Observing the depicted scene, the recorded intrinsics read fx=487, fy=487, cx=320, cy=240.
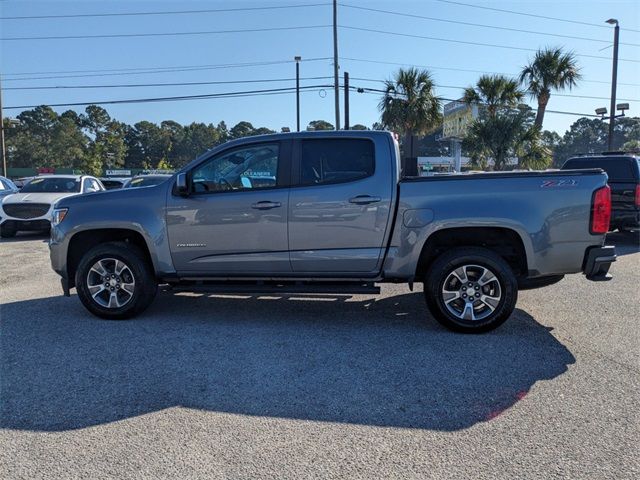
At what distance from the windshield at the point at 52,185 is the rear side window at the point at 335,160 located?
11067mm

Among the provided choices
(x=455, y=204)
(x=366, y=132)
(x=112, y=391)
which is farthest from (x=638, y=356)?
(x=112, y=391)

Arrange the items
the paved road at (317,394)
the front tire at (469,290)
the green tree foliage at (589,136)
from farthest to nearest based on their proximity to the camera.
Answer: the green tree foliage at (589,136) < the front tire at (469,290) < the paved road at (317,394)

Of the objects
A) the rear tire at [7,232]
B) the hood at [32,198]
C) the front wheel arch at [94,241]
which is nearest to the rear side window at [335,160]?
the front wheel arch at [94,241]

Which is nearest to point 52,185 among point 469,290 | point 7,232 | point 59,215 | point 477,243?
point 7,232

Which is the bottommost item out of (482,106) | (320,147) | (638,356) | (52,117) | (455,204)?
(638,356)

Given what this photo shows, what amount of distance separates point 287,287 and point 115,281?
1950 mm

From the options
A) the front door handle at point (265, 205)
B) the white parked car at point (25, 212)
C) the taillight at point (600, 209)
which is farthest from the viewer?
the white parked car at point (25, 212)

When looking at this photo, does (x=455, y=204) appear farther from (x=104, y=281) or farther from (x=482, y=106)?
(x=482, y=106)

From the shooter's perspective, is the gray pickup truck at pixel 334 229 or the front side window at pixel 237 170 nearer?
the gray pickup truck at pixel 334 229

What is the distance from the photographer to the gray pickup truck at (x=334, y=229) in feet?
15.5

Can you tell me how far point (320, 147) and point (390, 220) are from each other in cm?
111

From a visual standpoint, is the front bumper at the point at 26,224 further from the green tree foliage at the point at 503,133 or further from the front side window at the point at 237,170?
the green tree foliage at the point at 503,133

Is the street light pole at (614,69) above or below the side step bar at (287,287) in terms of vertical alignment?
above

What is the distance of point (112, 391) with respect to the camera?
3.69m
